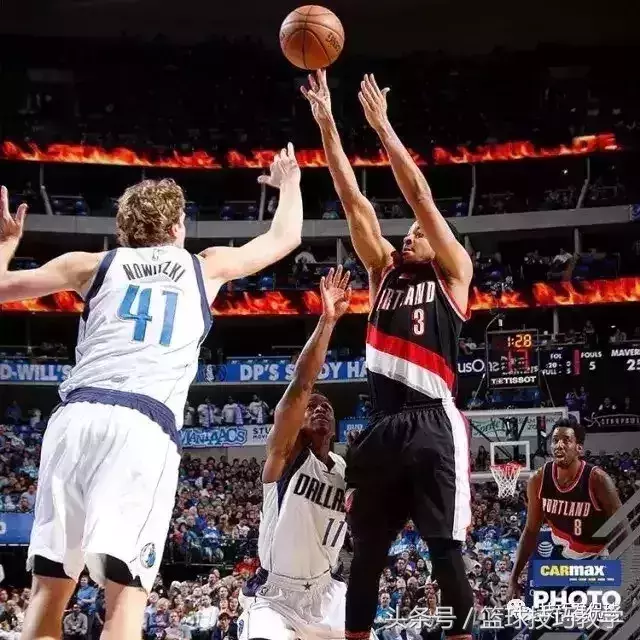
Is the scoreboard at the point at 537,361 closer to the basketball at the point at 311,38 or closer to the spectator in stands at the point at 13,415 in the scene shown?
the spectator in stands at the point at 13,415

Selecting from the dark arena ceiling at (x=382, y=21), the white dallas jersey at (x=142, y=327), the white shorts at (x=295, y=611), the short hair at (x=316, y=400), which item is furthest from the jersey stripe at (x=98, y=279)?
the dark arena ceiling at (x=382, y=21)

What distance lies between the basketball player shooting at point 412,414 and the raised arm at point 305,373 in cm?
22

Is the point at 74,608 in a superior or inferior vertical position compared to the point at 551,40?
inferior

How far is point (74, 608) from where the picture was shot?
562 inches

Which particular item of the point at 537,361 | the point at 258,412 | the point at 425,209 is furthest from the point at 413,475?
the point at 258,412

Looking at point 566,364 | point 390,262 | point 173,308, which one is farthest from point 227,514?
point 173,308

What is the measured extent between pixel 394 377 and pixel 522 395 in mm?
A: 16451

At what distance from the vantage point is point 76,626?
45.5 feet

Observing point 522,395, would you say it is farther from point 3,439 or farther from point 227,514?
point 3,439

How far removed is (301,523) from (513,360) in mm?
15709

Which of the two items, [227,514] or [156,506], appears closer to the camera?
[156,506]

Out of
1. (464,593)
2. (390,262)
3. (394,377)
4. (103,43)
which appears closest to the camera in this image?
(464,593)

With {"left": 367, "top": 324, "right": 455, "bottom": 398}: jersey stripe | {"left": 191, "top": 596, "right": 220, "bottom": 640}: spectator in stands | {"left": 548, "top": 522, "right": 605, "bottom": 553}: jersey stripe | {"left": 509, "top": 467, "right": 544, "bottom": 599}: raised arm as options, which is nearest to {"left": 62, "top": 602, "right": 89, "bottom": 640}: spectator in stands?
{"left": 191, "top": 596, "right": 220, "bottom": 640}: spectator in stands
